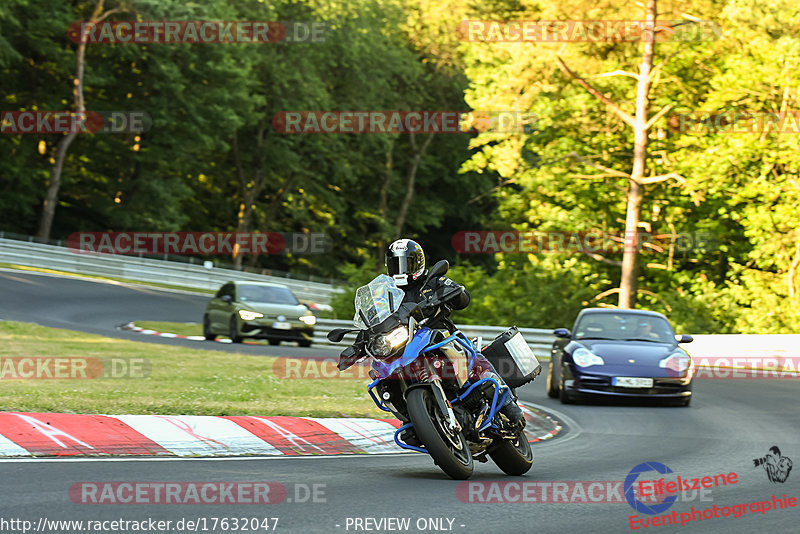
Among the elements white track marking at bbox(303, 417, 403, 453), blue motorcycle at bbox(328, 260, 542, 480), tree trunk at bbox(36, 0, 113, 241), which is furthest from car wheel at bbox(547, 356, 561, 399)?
tree trunk at bbox(36, 0, 113, 241)

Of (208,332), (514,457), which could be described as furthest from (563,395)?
(208,332)

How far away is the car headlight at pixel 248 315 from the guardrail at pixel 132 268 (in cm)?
1482

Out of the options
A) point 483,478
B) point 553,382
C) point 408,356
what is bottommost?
point 553,382

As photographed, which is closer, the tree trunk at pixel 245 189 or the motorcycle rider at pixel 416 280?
the motorcycle rider at pixel 416 280

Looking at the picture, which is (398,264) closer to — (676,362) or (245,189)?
(676,362)

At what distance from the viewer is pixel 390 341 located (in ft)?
27.1

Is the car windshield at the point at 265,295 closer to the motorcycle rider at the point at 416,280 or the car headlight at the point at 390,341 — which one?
the motorcycle rider at the point at 416,280

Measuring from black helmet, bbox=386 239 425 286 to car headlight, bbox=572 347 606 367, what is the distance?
887 centimetres

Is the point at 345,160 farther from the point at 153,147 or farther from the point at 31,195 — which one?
the point at 31,195

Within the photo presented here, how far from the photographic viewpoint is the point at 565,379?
17453 mm

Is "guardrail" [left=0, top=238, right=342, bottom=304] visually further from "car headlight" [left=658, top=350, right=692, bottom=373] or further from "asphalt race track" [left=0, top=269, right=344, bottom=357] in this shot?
"car headlight" [left=658, top=350, right=692, bottom=373]

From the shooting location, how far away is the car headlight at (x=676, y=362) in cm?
Result: 1720

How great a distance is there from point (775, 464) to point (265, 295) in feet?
64.6

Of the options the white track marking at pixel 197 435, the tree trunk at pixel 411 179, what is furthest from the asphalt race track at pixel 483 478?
the tree trunk at pixel 411 179
